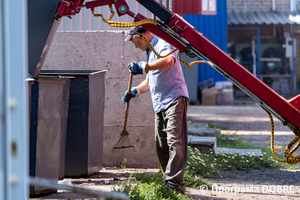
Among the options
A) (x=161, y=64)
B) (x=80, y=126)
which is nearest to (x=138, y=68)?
(x=161, y=64)

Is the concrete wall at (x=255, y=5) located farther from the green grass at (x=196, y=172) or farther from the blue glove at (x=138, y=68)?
the blue glove at (x=138, y=68)

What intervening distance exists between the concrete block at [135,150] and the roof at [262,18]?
544 inches

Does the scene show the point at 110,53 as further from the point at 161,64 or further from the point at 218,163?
the point at 218,163

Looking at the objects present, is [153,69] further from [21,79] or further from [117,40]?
[21,79]

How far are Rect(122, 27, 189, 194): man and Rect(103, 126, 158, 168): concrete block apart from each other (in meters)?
1.33

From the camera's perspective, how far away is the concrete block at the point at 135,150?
18.6ft

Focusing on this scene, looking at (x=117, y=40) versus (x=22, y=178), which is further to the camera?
(x=117, y=40)

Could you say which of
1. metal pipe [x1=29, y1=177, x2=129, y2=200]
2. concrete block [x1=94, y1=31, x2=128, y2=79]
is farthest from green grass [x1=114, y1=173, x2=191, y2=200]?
metal pipe [x1=29, y1=177, x2=129, y2=200]

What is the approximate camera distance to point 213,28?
1709 centimetres

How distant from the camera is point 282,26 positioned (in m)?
20.4

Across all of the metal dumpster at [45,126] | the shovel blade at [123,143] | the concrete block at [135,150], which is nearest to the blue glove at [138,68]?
the metal dumpster at [45,126]

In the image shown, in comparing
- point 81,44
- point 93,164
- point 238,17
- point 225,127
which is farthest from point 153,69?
point 238,17

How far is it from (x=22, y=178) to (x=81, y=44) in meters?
4.81

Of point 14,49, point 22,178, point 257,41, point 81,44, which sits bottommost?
point 22,178
